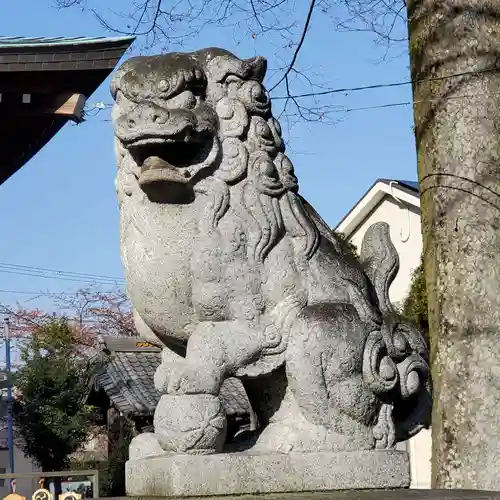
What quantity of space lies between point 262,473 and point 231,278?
605 millimetres

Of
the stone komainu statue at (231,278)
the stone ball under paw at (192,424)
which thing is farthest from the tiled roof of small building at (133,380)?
the stone ball under paw at (192,424)

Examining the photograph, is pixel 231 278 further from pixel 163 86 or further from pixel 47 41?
pixel 47 41

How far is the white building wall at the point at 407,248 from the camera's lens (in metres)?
15.8

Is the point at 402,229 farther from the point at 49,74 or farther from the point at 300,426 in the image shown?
the point at 300,426

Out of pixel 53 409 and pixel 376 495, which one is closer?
pixel 376 495

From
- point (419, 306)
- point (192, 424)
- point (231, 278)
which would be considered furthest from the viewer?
point (419, 306)

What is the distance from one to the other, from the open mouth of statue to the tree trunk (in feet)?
7.42

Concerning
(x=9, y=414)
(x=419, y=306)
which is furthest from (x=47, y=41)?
(x=9, y=414)

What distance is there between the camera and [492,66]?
523 cm

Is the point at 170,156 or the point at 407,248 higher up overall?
the point at 407,248

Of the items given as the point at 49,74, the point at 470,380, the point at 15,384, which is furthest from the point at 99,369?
the point at 470,380

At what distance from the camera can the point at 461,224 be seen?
5113 millimetres

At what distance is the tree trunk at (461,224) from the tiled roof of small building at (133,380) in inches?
327

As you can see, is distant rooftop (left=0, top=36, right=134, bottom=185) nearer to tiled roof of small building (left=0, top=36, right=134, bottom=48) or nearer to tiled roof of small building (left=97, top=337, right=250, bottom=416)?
tiled roof of small building (left=0, top=36, right=134, bottom=48)
